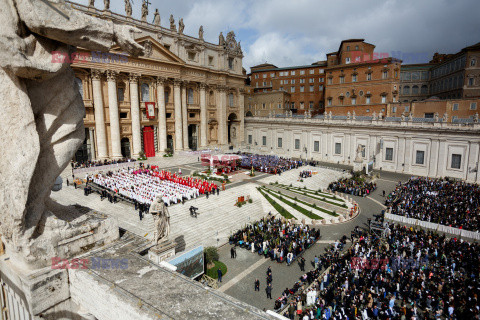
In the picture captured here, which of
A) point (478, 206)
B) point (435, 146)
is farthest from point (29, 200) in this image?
point (435, 146)

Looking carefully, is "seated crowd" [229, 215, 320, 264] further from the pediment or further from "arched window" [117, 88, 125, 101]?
the pediment

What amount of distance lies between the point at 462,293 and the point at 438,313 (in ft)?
7.30

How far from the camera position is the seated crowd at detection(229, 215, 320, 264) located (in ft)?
60.4

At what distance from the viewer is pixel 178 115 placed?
48562mm

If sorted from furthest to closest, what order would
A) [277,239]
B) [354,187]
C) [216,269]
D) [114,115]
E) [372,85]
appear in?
1. [372,85]
2. [114,115]
3. [354,187]
4. [277,239]
5. [216,269]

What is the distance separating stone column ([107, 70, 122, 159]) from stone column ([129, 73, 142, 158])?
2.26m

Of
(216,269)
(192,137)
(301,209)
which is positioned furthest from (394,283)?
(192,137)

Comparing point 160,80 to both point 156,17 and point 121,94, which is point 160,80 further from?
point 156,17

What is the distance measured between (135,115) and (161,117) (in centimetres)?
455

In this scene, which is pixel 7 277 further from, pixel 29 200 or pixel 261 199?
pixel 261 199

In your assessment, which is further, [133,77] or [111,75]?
[133,77]

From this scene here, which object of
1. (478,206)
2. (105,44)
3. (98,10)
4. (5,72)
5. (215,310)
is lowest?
(478,206)

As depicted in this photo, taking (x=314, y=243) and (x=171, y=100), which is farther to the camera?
(x=171, y=100)

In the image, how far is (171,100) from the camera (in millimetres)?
49031
